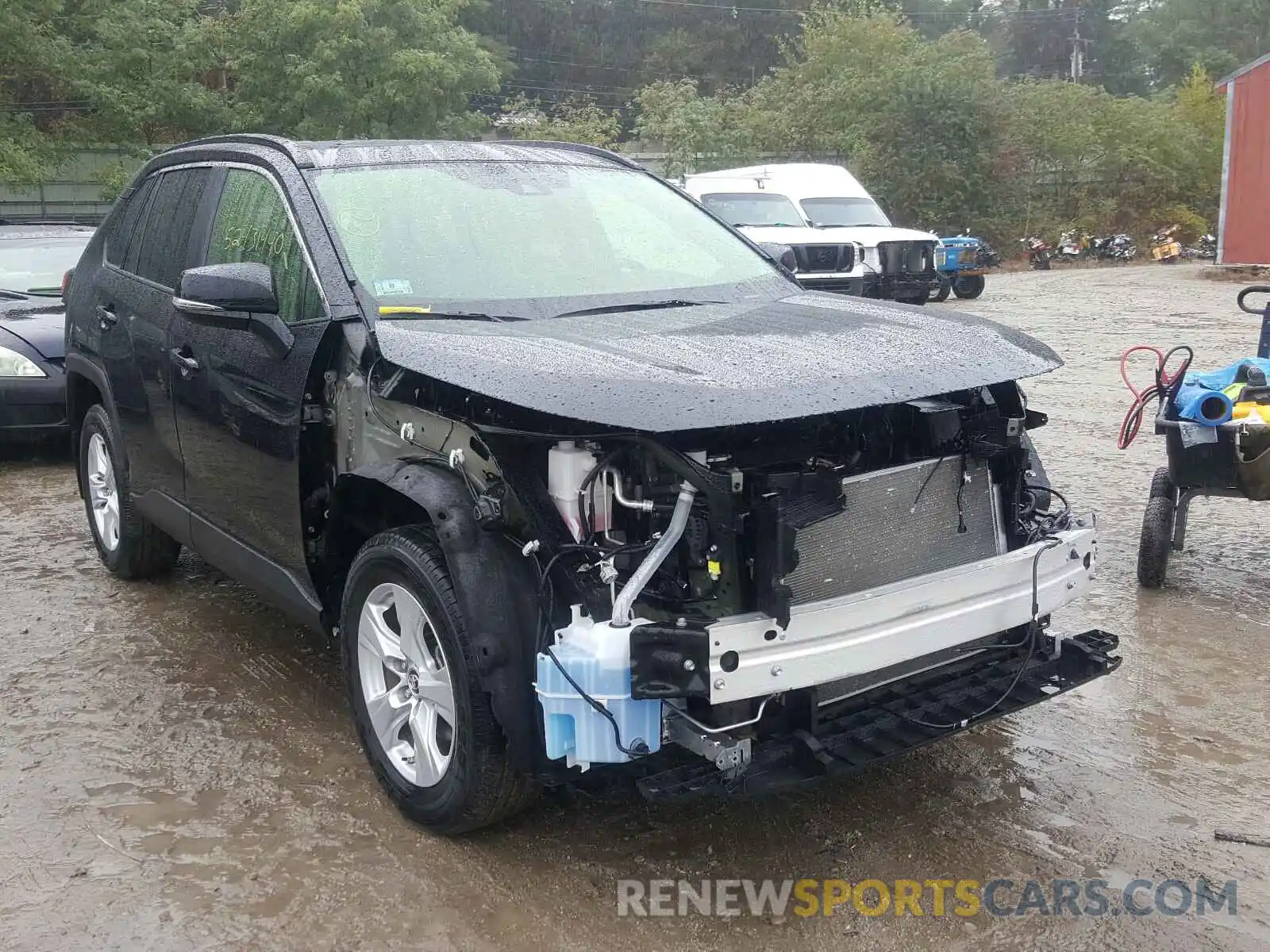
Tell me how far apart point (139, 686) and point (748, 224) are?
48.0 ft

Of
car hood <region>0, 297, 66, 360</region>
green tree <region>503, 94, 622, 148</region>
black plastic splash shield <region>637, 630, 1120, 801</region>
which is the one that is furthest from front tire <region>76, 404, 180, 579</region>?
green tree <region>503, 94, 622, 148</region>

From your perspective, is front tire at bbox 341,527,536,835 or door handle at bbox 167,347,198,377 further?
door handle at bbox 167,347,198,377

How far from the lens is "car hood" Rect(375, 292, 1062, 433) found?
9.25ft

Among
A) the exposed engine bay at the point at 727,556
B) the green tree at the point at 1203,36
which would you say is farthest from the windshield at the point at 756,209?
the green tree at the point at 1203,36

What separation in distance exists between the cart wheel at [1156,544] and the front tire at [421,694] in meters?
3.47

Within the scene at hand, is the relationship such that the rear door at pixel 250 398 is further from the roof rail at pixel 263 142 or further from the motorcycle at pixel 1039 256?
the motorcycle at pixel 1039 256

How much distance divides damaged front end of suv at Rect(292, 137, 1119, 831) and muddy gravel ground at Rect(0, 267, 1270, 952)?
0.31m

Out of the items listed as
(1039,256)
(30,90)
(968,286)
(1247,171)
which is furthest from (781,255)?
(1039,256)

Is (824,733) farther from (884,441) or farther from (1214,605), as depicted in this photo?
(1214,605)

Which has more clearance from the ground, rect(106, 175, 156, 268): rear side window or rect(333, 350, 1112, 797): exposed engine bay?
rect(106, 175, 156, 268): rear side window

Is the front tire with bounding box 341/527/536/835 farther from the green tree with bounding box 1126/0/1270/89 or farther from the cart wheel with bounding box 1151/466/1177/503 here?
the green tree with bounding box 1126/0/1270/89

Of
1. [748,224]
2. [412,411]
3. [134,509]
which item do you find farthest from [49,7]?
[412,411]

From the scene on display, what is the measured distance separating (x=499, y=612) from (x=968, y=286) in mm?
20579

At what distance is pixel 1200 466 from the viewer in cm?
521
